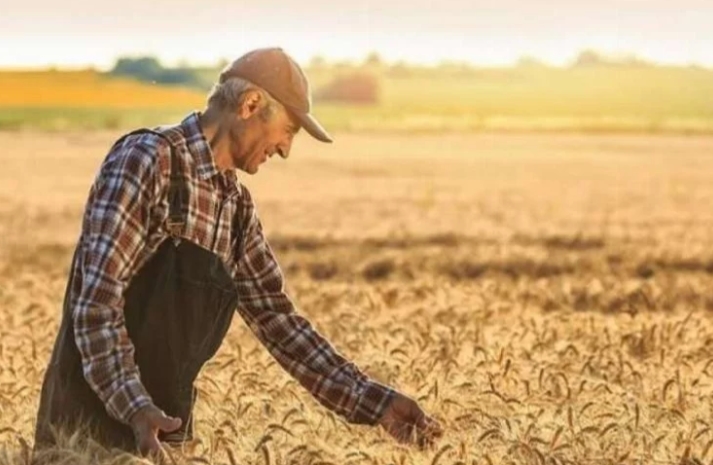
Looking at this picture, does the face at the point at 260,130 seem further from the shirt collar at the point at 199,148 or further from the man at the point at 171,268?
the shirt collar at the point at 199,148

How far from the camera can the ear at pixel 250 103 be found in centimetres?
734

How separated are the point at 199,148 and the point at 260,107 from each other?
29 centimetres

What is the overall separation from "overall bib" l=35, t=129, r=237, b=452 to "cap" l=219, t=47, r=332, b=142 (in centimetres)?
37

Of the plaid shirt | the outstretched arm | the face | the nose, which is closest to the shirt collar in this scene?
the plaid shirt

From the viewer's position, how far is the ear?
734cm

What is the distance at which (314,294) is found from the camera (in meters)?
16.9

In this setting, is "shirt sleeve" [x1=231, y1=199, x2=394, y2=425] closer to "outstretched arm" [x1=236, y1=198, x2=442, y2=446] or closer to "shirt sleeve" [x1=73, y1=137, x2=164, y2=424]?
"outstretched arm" [x1=236, y1=198, x2=442, y2=446]

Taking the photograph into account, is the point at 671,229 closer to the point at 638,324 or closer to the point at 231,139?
the point at 638,324

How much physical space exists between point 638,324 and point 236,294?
613 cm

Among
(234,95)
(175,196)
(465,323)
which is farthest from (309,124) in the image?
(465,323)

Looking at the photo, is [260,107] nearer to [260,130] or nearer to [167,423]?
[260,130]

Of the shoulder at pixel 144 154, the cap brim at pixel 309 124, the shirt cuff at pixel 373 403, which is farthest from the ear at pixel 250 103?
the shirt cuff at pixel 373 403

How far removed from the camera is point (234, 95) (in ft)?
24.3

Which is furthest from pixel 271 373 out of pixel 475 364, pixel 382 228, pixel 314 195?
pixel 314 195
